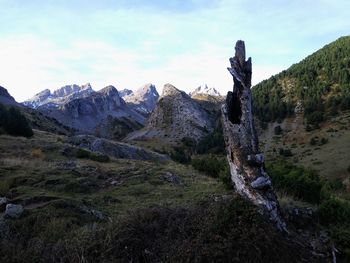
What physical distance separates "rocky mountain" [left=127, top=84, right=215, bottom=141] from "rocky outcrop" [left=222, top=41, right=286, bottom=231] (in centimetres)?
14626

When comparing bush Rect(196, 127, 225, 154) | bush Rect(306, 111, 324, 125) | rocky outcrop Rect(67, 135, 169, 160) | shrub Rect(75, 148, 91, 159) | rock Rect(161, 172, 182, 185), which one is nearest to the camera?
rock Rect(161, 172, 182, 185)

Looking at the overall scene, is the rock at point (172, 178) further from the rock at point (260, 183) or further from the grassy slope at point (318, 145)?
the grassy slope at point (318, 145)

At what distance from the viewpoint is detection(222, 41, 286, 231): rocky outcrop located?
33.1ft

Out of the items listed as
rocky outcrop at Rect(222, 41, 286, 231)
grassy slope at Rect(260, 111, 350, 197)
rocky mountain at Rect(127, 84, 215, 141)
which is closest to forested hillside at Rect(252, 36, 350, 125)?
grassy slope at Rect(260, 111, 350, 197)

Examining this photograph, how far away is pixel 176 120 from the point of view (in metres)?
173

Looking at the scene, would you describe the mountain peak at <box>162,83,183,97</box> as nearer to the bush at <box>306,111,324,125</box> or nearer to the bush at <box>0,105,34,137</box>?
the bush at <box>306,111,324,125</box>

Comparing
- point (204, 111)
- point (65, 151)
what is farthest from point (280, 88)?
point (65, 151)

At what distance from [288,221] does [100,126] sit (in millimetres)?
179992

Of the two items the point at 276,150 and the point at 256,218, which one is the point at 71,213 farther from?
the point at 276,150

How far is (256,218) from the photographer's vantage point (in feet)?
30.1

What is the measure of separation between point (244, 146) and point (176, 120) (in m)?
162

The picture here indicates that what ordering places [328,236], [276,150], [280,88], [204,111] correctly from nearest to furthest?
[328,236] < [276,150] < [280,88] < [204,111]

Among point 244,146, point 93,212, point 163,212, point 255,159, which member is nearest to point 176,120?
point 93,212

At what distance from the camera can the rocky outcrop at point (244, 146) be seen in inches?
397
